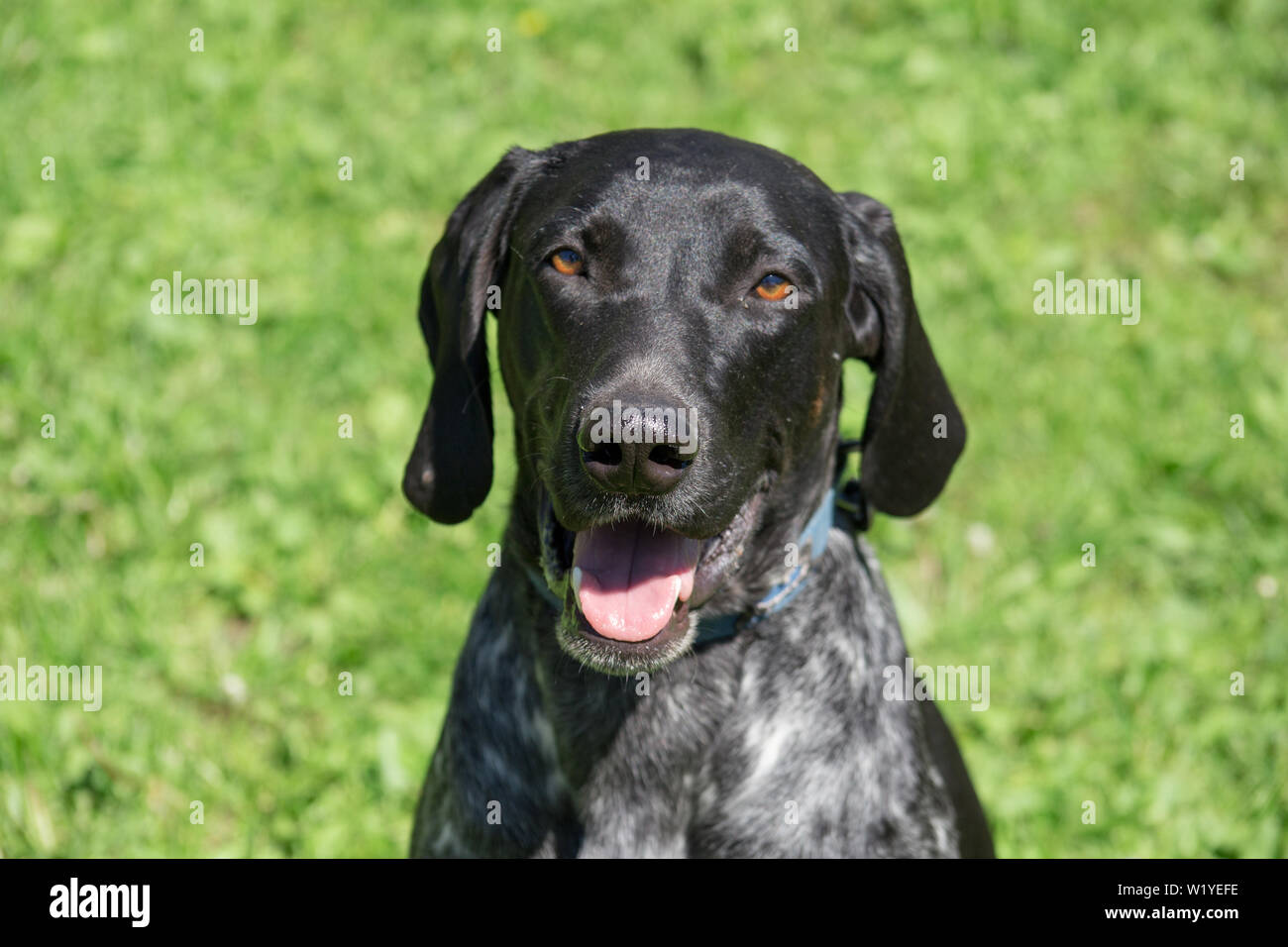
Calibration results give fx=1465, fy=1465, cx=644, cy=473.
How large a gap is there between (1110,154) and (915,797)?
205 inches

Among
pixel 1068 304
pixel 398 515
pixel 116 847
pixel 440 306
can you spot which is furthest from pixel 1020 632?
pixel 116 847

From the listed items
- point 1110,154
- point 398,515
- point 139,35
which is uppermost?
point 139,35

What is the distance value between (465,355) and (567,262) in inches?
17.3

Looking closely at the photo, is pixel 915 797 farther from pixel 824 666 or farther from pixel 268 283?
pixel 268 283

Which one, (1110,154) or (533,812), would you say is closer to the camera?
(533,812)

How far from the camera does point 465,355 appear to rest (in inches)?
153

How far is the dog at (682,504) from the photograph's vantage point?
3.46 m

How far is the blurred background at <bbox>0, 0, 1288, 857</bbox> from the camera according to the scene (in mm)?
5359

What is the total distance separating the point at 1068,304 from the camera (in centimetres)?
734
